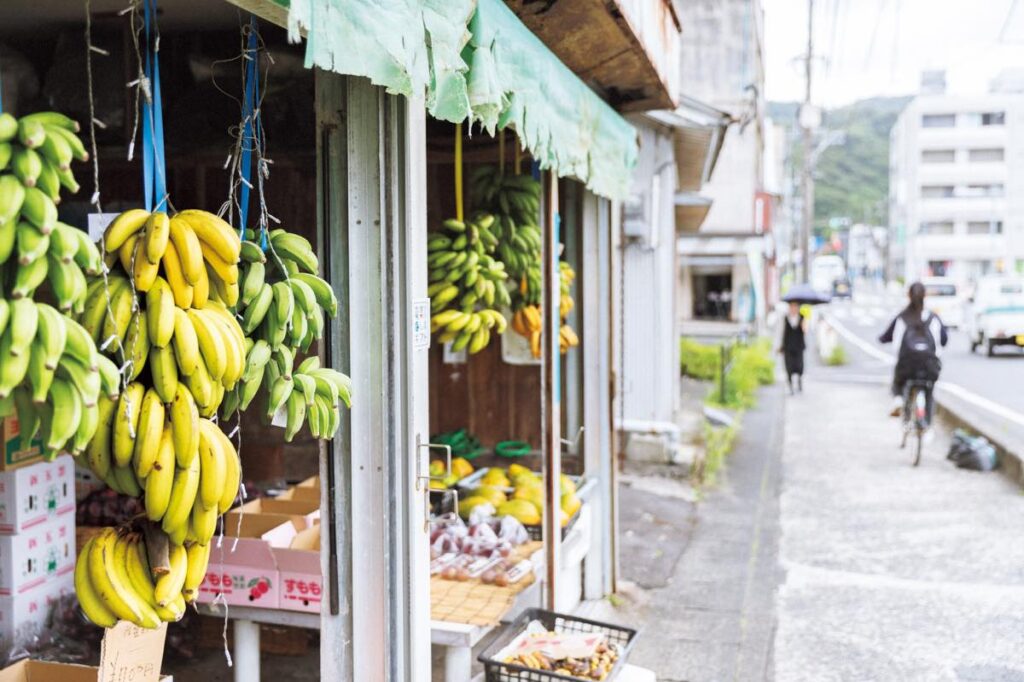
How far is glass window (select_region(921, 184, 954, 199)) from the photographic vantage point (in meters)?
71.1

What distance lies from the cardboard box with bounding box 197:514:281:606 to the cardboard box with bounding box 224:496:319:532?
0.62ft

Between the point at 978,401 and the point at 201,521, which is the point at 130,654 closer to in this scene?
the point at 201,521

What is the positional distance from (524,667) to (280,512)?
133cm

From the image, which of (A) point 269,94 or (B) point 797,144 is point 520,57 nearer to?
(A) point 269,94

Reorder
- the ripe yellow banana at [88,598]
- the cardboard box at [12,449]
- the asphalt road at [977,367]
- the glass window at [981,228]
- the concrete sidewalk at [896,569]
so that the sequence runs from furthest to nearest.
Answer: the glass window at [981,228]
the asphalt road at [977,367]
the concrete sidewalk at [896,569]
the cardboard box at [12,449]
the ripe yellow banana at [88,598]

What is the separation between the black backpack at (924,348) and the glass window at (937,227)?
65.6 meters

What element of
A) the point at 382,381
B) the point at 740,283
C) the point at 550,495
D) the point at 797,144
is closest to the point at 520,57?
the point at 382,381

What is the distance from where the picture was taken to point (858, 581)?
Result: 7012 millimetres

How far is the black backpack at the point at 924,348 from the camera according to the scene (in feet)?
35.4

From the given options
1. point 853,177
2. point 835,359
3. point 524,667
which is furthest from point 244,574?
point 853,177

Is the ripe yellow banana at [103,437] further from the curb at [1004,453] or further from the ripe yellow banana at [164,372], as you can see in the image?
the curb at [1004,453]

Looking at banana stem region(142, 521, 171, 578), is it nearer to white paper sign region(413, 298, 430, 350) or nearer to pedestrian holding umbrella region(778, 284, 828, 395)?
white paper sign region(413, 298, 430, 350)

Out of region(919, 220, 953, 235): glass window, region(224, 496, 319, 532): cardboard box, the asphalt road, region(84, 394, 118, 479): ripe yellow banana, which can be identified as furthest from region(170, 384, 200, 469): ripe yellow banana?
region(919, 220, 953, 235): glass window

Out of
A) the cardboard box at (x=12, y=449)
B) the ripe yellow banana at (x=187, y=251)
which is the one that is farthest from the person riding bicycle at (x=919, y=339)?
the ripe yellow banana at (x=187, y=251)
